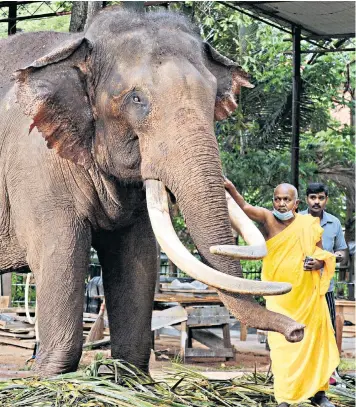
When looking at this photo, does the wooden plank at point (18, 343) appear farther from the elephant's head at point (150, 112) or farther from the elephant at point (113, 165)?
the elephant's head at point (150, 112)

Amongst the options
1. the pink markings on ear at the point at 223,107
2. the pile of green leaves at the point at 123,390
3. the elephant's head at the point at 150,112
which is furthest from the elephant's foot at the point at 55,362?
the pink markings on ear at the point at 223,107

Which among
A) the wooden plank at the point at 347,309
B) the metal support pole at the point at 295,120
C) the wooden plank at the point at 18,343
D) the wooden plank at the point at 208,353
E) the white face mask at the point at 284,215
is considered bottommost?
the wooden plank at the point at 208,353

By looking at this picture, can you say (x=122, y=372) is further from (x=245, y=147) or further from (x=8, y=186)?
(x=245, y=147)

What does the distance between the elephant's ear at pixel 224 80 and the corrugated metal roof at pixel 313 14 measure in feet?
15.8

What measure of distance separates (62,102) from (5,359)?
19.2ft

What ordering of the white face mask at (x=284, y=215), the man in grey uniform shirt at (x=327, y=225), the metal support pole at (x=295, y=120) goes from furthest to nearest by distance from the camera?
the metal support pole at (x=295, y=120) < the man in grey uniform shirt at (x=327, y=225) < the white face mask at (x=284, y=215)

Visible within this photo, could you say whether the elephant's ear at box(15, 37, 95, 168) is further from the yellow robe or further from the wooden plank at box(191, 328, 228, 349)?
the wooden plank at box(191, 328, 228, 349)

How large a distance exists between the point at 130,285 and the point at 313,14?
21.7ft

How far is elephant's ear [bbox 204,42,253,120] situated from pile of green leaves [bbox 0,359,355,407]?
5.48 ft

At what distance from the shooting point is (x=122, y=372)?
6645mm

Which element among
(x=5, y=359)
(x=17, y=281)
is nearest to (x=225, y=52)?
(x=17, y=281)

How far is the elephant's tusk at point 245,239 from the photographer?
5.38m

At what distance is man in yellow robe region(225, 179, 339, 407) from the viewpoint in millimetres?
7465

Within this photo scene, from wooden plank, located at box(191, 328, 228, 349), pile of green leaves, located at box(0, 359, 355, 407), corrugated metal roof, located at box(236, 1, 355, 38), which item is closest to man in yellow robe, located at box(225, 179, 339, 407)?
pile of green leaves, located at box(0, 359, 355, 407)
